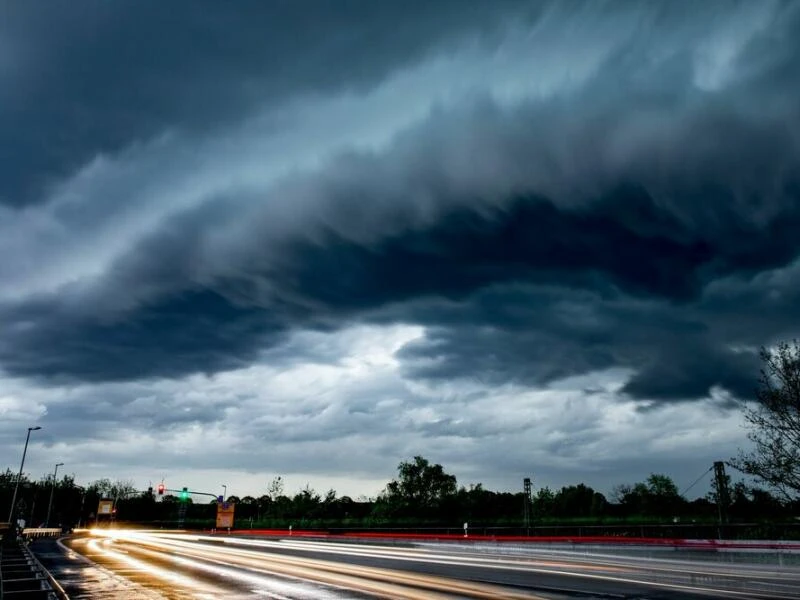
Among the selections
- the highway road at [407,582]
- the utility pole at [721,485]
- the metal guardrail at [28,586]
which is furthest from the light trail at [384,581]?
the utility pole at [721,485]

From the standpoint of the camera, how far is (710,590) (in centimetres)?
1473

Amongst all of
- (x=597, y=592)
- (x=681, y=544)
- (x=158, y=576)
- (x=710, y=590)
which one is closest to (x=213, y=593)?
(x=158, y=576)

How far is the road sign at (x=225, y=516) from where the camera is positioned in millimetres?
93738

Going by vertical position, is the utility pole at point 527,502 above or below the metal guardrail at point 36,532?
above

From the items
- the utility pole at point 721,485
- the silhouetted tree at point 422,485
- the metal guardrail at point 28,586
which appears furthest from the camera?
the silhouetted tree at point 422,485

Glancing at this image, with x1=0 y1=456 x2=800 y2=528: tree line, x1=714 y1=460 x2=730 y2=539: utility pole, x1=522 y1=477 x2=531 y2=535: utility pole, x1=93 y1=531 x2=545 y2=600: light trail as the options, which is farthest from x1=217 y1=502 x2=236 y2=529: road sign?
x1=93 y1=531 x2=545 y2=600: light trail

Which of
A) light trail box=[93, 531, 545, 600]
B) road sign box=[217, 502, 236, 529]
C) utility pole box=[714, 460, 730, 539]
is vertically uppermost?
utility pole box=[714, 460, 730, 539]

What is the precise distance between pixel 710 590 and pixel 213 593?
11836 millimetres

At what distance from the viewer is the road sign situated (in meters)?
93.7

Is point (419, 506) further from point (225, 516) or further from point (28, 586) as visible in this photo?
point (28, 586)

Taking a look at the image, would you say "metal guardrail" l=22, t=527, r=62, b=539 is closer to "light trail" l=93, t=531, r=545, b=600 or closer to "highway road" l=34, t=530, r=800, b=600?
"highway road" l=34, t=530, r=800, b=600

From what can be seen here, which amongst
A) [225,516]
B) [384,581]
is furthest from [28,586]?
[225,516]

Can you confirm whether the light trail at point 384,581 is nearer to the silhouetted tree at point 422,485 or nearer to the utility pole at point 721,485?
the utility pole at point 721,485

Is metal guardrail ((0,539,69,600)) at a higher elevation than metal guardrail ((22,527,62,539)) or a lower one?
higher
